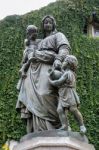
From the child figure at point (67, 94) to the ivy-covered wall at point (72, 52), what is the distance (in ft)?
27.1

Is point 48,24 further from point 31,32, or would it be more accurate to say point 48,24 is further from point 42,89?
point 42,89

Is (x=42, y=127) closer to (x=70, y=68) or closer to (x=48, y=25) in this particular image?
(x=70, y=68)

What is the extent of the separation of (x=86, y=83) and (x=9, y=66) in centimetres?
321

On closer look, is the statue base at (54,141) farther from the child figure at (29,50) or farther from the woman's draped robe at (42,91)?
the child figure at (29,50)

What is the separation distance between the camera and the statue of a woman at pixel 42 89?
7262 millimetres

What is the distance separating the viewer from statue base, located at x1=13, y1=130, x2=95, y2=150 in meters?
6.61

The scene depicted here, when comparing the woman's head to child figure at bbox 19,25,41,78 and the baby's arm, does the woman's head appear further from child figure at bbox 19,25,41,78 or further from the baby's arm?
the baby's arm

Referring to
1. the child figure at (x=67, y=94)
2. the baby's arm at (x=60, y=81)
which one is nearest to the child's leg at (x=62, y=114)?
the child figure at (x=67, y=94)

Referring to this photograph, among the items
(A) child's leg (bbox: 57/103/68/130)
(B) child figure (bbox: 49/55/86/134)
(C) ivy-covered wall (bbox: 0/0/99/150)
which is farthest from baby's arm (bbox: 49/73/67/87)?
(C) ivy-covered wall (bbox: 0/0/99/150)

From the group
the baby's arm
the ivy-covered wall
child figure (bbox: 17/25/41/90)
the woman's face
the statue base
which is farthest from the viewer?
the ivy-covered wall

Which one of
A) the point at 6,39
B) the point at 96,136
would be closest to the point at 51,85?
the point at 96,136

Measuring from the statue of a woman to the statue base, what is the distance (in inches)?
15.4

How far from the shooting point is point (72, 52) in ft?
57.8

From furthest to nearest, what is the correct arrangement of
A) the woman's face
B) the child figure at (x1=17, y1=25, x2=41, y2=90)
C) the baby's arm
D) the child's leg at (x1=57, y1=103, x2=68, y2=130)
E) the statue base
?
1. the woman's face
2. the child figure at (x1=17, y1=25, x2=41, y2=90)
3. the baby's arm
4. the child's leg at (x1=57, y1=103, x2=68, y2=130)
5. the statue base
